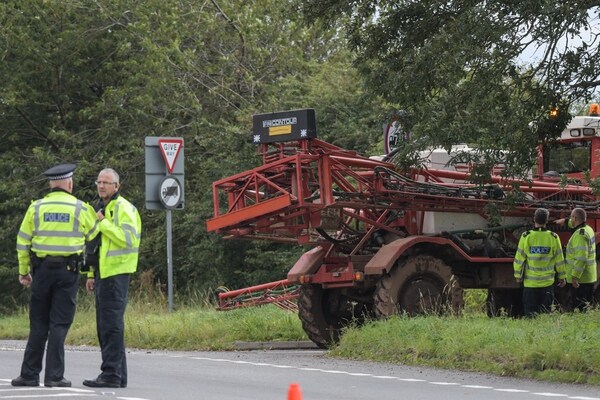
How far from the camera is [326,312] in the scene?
17891 mm

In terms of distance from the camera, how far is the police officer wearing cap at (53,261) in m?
11.6

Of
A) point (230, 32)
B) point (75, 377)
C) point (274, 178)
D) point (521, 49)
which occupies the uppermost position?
point (230, 32)

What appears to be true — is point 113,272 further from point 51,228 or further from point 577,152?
point 577,152

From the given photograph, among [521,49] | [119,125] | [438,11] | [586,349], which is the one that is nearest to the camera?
[586,349]

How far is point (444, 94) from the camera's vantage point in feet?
55.0

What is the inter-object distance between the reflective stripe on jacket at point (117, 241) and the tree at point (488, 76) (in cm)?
536

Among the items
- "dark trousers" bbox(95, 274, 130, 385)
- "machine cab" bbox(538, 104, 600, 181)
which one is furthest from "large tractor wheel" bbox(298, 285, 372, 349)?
"dark trousers" bbox(95, 274, 130, 385)

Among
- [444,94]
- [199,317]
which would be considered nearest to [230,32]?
[199,317]

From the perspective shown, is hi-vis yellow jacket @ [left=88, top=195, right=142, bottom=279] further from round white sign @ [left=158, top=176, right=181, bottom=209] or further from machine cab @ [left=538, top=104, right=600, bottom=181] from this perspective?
machine cab @ [left=538, top=104, right=600, bottom=181]

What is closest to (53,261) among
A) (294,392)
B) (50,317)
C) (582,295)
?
(50,317)

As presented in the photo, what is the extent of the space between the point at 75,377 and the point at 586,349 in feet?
15.3

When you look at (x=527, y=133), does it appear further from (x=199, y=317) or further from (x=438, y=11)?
(x=199, y=317)

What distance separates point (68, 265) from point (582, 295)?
860 cm

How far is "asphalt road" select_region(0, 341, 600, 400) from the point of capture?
36.2 ft
